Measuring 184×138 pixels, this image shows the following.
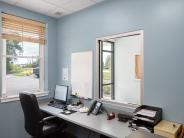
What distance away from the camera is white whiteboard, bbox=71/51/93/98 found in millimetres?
2799

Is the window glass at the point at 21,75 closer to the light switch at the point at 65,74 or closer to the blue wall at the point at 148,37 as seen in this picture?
the blue wall at the point at 148,37

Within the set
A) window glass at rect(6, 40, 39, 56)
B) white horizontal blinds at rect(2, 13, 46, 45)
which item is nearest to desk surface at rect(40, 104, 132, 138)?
window glass at rect(6, 40, 39, 56)

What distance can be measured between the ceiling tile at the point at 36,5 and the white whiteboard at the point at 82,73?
1006 millimetres

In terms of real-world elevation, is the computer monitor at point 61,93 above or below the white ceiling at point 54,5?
below

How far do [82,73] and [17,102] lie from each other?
133cm

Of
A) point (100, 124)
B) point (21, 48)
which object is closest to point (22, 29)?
point (21, 48)

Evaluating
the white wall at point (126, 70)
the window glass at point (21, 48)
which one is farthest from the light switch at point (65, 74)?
the white wall at point (126, 70)

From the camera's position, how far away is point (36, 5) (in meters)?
2.79

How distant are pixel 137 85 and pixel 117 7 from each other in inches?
92.0

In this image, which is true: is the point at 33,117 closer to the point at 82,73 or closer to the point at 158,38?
the point at 82,73

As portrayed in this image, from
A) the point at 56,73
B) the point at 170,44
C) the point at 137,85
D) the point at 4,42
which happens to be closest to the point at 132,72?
the point at 137,85

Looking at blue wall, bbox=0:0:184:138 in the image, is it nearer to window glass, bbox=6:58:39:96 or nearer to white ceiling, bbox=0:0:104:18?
white ceiling, bbox=0:0:104:18

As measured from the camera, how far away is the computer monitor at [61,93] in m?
2.98

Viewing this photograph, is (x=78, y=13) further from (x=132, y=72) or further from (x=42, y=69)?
(x=132, y=72)
